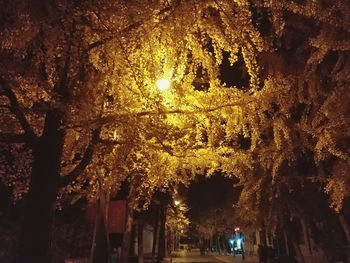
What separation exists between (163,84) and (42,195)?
10.5 feet

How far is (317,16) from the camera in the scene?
7.38 meters

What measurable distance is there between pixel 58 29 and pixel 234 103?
11.9 feet

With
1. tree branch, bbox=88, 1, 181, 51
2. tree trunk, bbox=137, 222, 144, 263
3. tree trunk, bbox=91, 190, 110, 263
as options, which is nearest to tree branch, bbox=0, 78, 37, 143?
tree branch, bbox=88, 1, 181, 51

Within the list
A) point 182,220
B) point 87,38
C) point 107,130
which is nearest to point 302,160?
point 107,130

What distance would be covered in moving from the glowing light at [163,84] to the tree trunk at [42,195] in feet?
6.69

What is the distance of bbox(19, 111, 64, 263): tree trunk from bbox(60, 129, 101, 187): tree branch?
665 millimetres

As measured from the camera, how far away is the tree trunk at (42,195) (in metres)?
7.80

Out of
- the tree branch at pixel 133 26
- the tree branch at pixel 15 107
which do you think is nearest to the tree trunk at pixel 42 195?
the tree branch at pixel 15 107

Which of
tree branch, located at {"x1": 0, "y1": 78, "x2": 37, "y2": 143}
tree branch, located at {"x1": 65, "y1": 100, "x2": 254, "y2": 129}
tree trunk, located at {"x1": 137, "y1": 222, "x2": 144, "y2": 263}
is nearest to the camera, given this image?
tree branch, located at {"x1": 0, "y1": 78, "x2": 37, "y2": 143}

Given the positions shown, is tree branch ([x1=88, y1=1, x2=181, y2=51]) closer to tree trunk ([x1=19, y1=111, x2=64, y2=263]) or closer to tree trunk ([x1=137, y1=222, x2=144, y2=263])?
tree trunk ([x1=19, y1=111, x2=64, y2=263])

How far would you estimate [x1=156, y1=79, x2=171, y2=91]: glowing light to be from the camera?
9.06m

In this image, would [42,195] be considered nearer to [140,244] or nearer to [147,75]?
[147,75]

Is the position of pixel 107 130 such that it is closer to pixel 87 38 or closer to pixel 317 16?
pixel 87 38

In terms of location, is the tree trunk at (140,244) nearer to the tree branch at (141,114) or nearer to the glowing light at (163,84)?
the glowing light at (163,84)
